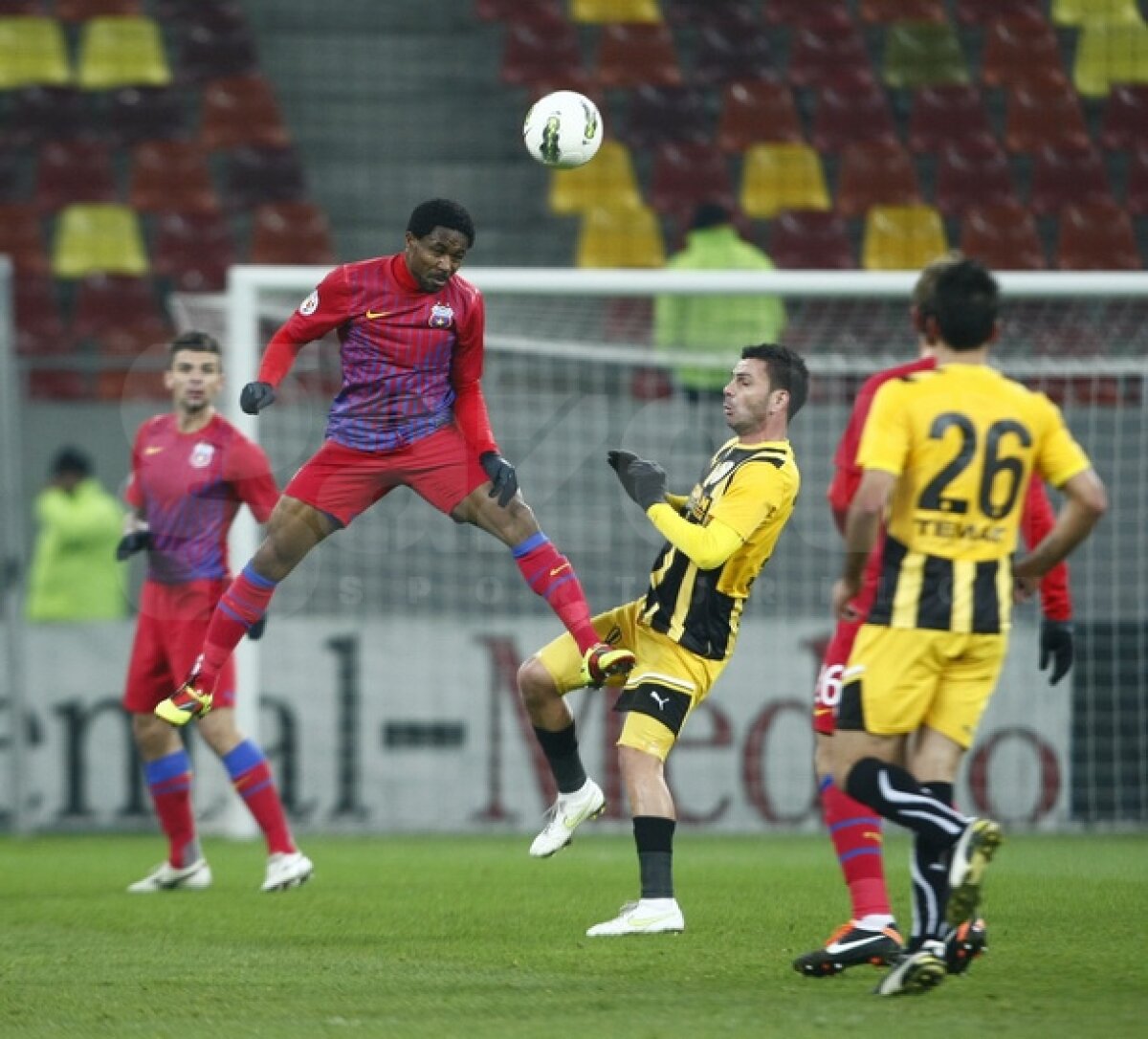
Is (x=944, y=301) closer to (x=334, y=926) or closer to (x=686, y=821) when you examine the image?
(x=334, y=926)

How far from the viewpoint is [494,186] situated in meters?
14.9

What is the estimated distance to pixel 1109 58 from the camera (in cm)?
1480

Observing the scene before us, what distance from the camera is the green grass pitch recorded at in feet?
16.4

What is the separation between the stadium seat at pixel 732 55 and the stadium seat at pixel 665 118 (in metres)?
0.21

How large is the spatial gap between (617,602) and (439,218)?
5.02 metres

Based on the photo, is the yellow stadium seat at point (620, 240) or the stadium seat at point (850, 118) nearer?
the yellow stadium seat at point (620, 240)

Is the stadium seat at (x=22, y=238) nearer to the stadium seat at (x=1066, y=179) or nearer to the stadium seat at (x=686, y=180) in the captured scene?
the stadium seat at (x=686, y=180)

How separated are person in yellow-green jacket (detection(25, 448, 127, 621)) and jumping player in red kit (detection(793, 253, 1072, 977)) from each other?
7.82m

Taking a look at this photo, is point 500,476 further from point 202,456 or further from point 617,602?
point 617,602

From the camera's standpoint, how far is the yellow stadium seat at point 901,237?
13.8m

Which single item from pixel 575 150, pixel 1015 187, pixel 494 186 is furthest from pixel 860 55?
pixel 575 150

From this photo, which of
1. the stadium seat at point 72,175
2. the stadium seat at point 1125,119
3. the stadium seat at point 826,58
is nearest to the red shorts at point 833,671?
the stadium seat at point 1125,119

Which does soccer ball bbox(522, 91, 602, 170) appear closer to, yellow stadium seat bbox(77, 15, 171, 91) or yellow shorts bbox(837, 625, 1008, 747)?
yellow shorts bbox(837, 625, 1008, 747)

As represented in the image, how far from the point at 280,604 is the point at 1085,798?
4434 millimetres
